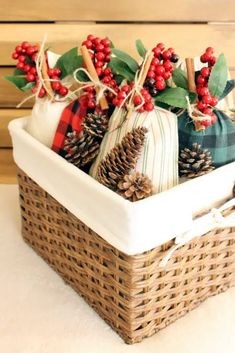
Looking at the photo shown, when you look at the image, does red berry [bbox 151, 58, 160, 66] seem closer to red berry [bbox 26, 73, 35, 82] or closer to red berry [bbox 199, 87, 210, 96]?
red berry [bbox 199, 87, 210, 96]

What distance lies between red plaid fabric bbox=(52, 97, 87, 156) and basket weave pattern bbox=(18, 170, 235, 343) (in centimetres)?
7

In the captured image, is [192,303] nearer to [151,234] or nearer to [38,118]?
[151,234]

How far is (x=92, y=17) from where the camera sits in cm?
89

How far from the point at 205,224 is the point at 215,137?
105 mm

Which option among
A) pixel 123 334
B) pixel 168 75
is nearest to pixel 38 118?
pixel 168 75

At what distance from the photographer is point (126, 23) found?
893 mm

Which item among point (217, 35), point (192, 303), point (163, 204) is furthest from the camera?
point (217, 35)

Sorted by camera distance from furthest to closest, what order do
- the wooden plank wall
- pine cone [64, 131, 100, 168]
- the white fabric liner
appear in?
1. the wooden plank wall
2. pine cone [64, 131, 100, 168]
3. the white fabric liner

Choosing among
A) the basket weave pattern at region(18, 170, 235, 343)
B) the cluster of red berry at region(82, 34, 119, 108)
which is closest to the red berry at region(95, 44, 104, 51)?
the cluster of red berry at region(82, 34, 119, 108)

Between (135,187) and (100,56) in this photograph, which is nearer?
(135,187)

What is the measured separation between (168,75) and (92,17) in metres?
0.32

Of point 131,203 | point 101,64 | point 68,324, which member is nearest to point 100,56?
point 101,64

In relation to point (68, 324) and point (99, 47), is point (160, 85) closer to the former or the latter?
point (99, 47)

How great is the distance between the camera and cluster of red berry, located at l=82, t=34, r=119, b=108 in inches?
26.2
